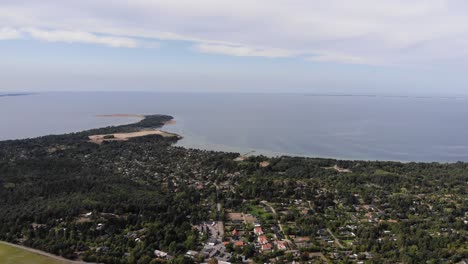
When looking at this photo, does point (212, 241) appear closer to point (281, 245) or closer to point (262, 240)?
point (262, 240)

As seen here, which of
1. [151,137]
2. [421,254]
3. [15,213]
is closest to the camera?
[421,254]

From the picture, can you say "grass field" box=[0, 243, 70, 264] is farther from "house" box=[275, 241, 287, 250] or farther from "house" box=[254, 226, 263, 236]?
"house" box=[275, 241, 287, 250]

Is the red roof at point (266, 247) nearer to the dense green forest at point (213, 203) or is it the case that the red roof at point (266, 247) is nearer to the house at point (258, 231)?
the dense green forest at point (213, 203)

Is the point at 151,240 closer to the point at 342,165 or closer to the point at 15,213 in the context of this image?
the point at 15,213

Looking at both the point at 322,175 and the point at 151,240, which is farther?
the point at 322,175

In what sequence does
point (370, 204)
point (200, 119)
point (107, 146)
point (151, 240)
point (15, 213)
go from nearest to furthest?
point (151, 240), point (15, 213), point (370, 204), point (107, 146), point (200, 119)

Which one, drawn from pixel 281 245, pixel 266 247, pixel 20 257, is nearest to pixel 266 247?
pixel 266 247

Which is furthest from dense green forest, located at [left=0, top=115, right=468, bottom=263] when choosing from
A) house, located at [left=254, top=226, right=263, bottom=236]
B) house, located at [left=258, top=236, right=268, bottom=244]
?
house, located at [left=254, top=226, right=263, bottom=236]

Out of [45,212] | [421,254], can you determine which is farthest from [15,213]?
[421,254]
